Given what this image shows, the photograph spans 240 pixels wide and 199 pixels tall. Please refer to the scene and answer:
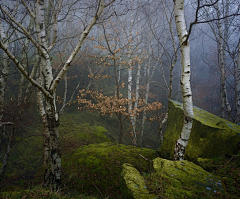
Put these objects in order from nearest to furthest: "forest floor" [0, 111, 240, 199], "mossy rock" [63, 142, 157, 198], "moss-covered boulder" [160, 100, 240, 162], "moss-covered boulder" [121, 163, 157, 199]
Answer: "moss-covered boulder" [121, 163, 157, 199], "forest floor" [0, 111, 240, 199], "moss-covered boulder" [160, 100, 240, 162], "mossy rock" [63, 142, 157, 198]

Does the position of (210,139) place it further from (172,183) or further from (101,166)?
(101,166)

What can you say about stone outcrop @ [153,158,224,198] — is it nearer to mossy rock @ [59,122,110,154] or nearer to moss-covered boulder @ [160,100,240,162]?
moss-covered boulder @ [160,100,240,162]

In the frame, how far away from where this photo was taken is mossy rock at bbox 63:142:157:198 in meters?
3.86

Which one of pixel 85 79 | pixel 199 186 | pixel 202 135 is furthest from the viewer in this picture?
pixel 85 79

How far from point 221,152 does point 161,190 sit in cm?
233

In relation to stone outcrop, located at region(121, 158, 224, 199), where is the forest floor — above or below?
below

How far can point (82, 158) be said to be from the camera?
4680 mm

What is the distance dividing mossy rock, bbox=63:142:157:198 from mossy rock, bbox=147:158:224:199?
1.38 metres

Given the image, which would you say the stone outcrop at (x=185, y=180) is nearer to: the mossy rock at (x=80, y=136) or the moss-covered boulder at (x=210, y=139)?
the moss-covered boulder at (x=210, y=139)

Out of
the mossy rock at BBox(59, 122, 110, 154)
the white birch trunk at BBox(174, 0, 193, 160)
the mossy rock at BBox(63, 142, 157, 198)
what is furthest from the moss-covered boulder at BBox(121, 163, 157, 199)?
the mossy rock at BBox(59, 122, 110, 154)

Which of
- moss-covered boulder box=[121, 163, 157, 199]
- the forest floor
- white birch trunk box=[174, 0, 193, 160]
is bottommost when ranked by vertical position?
the forest floor

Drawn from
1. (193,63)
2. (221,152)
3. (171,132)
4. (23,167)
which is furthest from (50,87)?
(193,63)

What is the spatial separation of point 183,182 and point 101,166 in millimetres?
2551

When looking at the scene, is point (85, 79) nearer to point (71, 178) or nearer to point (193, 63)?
point (71, 178)
